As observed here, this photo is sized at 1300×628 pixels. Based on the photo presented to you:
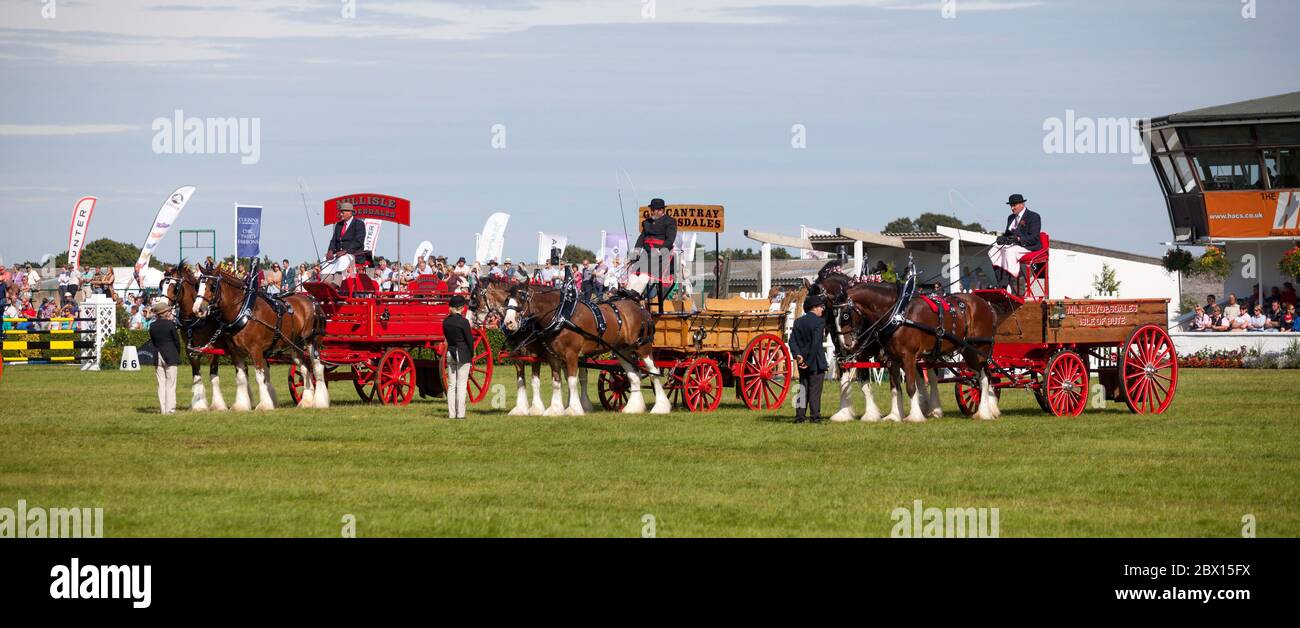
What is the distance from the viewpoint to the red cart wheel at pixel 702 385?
23656mm

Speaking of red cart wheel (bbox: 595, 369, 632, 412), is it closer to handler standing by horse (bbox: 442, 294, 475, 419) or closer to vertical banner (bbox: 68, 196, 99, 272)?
handler standing by horse (bbox: 442, 294, 475, 419)

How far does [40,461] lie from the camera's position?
52.4 feet

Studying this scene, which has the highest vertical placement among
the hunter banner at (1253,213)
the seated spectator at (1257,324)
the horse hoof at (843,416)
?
the hunter banner at (1253,213)

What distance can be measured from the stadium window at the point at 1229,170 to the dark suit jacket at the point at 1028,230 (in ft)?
96.2

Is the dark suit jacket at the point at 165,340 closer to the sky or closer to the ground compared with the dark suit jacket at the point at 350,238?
closer to the ground

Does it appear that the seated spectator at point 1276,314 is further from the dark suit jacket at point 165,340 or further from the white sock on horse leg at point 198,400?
the dark suit jacket at point 165,340

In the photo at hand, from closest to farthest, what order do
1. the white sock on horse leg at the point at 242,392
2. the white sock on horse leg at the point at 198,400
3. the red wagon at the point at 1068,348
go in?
the red wagon at the point at 1068,348, the white sock on horse leg at the point at 198,400, the white sock on horse leg at the point at 242,392

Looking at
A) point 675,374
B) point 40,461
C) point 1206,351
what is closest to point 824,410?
point 675,374

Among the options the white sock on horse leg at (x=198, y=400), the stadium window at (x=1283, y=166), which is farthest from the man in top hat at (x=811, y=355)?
the stadium window at (x=1283, y=166)

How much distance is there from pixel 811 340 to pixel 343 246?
8304 millimetres

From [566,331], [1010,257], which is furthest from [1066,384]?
[566,331]

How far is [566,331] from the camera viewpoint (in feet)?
72.8
